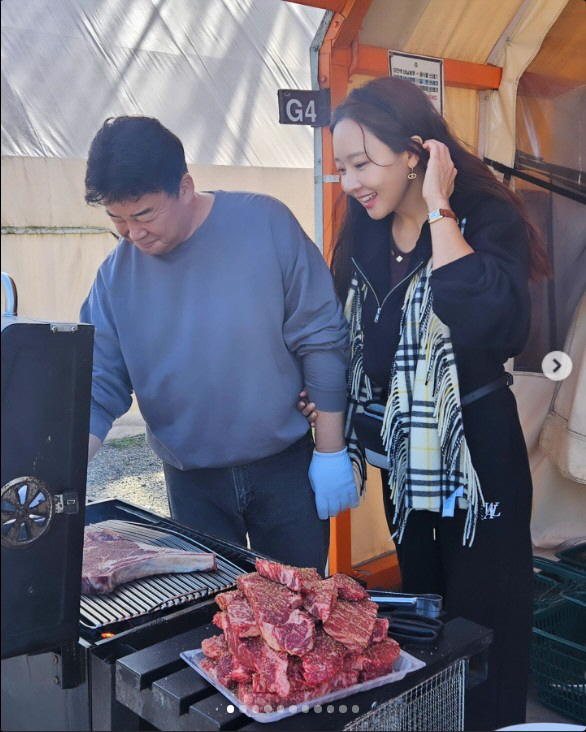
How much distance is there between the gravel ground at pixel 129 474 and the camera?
18.9 feet

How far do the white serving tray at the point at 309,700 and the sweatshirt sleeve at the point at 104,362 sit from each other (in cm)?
98

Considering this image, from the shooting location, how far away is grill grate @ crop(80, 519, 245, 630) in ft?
5.25

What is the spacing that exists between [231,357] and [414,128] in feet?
2.66

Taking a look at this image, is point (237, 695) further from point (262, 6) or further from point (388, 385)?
point (262, 6)

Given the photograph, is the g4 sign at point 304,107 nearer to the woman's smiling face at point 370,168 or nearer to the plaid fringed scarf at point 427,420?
the woman's smiling face at point 370,168

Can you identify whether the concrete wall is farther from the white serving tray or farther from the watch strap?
the white serving tray

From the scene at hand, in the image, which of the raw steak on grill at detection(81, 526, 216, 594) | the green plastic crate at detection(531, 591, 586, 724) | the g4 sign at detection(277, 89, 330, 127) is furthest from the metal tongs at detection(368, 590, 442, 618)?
the g4 sign at detection(277, 89, 330, 127)

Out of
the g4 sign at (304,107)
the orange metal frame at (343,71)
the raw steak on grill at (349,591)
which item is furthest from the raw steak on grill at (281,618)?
the g4 sign at (304,107)

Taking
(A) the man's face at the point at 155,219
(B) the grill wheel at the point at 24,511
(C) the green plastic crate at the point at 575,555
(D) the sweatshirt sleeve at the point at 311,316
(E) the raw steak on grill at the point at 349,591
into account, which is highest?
(A) the man's face at the point at 155,219

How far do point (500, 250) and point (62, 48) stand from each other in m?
2.46

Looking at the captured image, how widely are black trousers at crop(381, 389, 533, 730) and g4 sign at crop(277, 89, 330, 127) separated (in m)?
1.32

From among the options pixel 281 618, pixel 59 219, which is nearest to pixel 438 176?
pixel 281 618

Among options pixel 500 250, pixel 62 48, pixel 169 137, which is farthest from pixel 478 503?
pixel 62 48

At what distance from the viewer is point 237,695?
1260 millimetres
